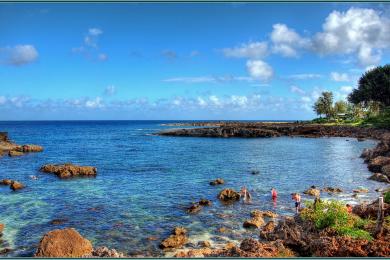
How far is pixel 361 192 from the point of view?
45062mm

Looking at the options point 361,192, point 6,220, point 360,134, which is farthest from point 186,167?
point 360,134

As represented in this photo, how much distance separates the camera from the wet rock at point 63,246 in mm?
25188

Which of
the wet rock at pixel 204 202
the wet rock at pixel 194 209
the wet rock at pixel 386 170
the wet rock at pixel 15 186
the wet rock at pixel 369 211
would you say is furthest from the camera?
the wet rock at pixel 386 170

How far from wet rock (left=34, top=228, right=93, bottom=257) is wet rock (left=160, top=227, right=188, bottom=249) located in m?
5.11

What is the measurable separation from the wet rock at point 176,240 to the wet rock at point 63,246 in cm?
511

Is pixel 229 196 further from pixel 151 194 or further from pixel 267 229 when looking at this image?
pixel 267 229

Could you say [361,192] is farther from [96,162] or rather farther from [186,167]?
[96,162]

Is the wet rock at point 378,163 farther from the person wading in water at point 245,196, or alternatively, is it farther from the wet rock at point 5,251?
the wet rock at point 5,251

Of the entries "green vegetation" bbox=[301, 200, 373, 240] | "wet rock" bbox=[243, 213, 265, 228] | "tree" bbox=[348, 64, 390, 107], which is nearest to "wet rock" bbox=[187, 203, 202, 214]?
"wet rock" bbox=[243, 213, 265, 228]

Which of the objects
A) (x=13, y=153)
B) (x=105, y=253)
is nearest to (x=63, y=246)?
(x=105, y=253)

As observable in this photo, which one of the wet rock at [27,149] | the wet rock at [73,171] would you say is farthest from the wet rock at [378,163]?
the wet rock at [27,149]

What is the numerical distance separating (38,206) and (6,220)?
5336 mm

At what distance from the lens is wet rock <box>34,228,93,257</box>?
82.6ft

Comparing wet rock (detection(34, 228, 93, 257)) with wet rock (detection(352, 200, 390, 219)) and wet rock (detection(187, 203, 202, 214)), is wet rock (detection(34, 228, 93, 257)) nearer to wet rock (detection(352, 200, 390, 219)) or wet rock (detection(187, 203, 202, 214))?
wet rock (detection(187, 203, 202, 214))
